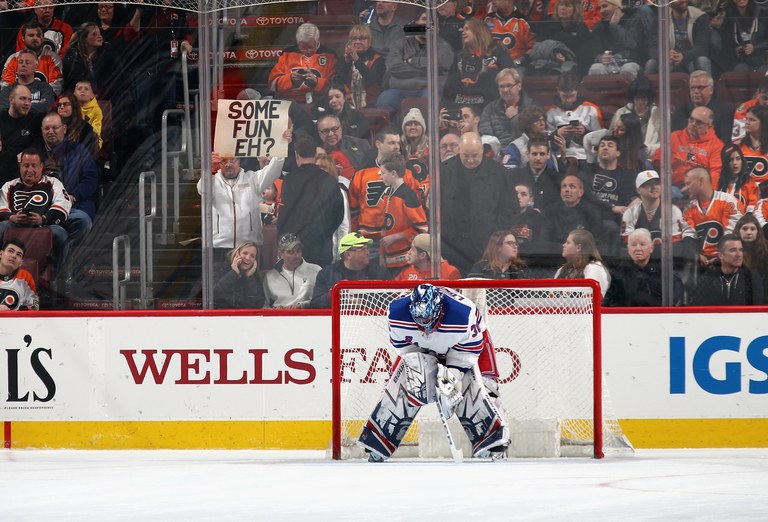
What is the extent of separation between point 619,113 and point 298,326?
281 cm

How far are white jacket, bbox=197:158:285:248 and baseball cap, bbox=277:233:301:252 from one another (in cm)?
14

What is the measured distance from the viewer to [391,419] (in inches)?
248

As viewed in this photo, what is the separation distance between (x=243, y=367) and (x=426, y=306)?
6.53ft

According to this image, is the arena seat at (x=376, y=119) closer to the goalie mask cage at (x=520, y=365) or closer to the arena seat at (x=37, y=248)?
the goalie mask cage at (x=520, y=365)

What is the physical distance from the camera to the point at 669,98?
8273mm

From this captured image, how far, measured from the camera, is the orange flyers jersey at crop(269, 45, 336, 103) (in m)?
8.50

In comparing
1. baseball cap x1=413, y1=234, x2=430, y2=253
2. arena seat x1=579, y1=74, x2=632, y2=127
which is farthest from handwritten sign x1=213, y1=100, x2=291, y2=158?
arena seat x1=579, y1=74, x2=632, y2=127

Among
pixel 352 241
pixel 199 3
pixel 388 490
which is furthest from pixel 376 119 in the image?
pixel 388 490

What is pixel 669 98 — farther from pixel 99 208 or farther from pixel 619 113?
pixel 99 208

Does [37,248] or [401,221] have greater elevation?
[401,221]

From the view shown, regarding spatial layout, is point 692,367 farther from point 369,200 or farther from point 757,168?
point 369,200

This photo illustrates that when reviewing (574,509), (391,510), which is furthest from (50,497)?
(574,509)

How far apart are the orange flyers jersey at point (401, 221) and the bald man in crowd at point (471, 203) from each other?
0.60 ft

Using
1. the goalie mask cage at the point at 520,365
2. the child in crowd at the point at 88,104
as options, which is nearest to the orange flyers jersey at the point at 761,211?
the goalie mask cage at the point at 520,365
